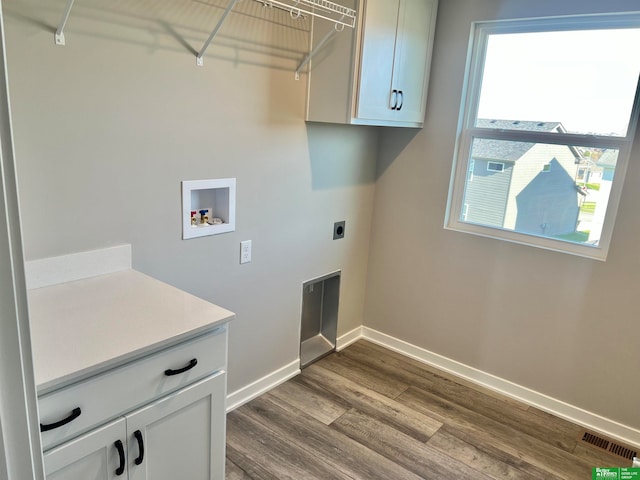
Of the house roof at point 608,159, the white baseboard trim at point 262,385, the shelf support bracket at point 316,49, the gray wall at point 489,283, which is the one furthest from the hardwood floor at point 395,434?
the shelf support bracket at point 316,49

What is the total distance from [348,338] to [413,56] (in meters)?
1.98

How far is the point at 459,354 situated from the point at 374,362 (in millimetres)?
573

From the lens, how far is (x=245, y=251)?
242cm

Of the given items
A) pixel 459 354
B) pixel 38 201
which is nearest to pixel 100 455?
pixel 38 201

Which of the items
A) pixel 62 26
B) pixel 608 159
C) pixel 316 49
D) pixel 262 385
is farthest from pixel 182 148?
pixel 608 159

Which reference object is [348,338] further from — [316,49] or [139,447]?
[139,447]

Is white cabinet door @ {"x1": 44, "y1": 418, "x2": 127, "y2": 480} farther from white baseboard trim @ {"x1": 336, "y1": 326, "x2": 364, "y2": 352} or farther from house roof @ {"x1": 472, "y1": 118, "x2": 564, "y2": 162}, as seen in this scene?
house roof @ {"x1": 472, "y1": 118, "x2": 564, "y2": 162}

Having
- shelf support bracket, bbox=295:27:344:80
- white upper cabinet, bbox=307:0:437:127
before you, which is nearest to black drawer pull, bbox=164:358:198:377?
white upper cabinet, bbox=307:0:437:127

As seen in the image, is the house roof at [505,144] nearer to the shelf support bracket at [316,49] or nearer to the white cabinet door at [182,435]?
the shelf support bracket at [316,49]

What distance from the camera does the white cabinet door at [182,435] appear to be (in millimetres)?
1376

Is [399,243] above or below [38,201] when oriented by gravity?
below

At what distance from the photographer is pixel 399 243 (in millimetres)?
3215

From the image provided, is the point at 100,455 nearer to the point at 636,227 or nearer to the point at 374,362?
the point at 374,362

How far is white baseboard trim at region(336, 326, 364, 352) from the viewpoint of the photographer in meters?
3.32
